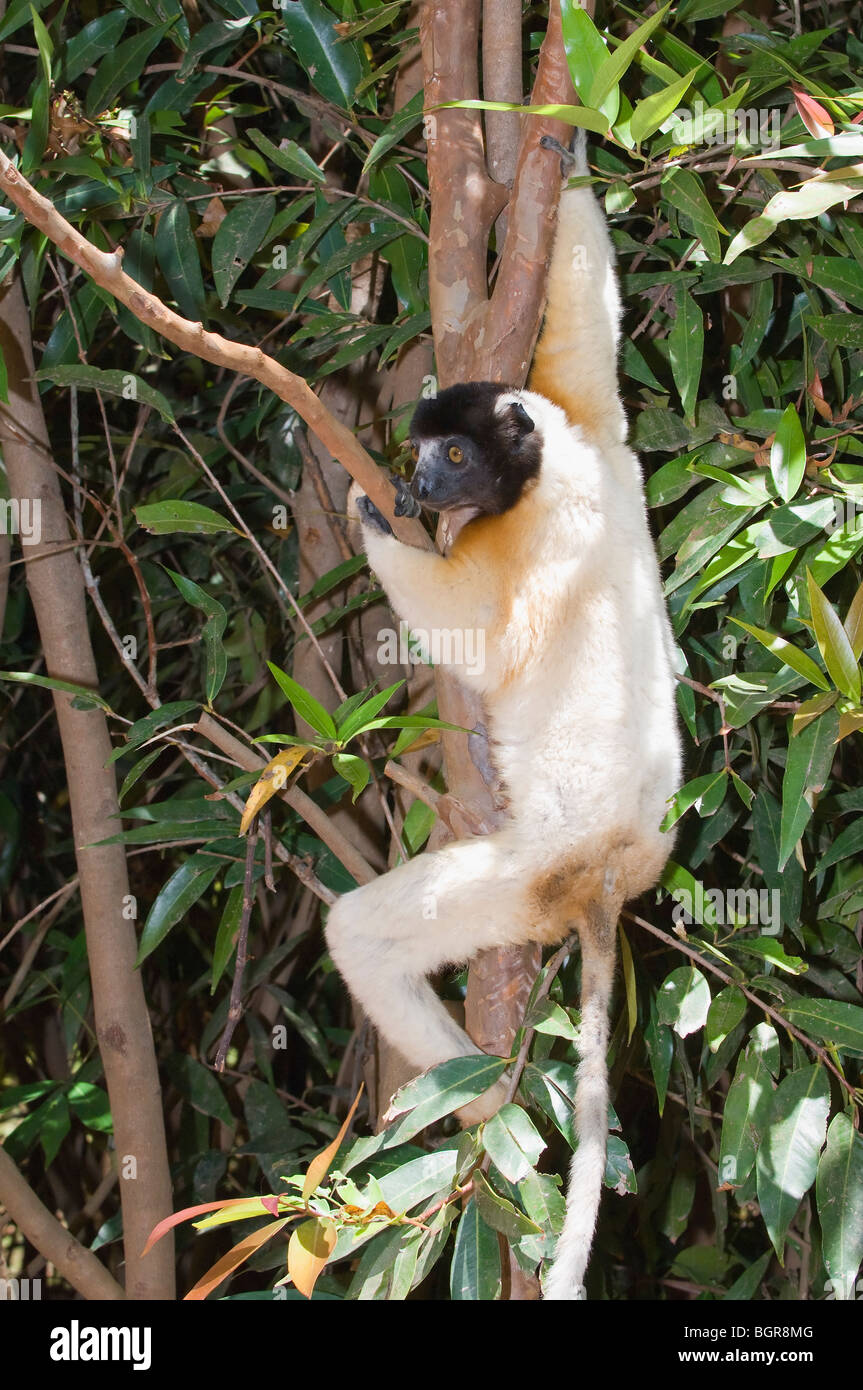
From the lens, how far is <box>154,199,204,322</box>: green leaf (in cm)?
298

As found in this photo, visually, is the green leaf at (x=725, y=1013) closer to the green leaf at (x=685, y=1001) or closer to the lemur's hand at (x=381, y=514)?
the green leaf at (x=685, y=1001)

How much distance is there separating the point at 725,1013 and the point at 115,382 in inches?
75.1

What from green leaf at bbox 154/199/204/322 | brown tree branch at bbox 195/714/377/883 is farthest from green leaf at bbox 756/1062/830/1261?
green leaf at bbox 154/199/204/322

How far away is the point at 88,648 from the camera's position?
3252 mm

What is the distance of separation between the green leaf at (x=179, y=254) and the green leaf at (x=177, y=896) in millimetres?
1412

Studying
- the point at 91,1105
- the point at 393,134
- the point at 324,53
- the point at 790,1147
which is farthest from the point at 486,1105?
the point at 324,53

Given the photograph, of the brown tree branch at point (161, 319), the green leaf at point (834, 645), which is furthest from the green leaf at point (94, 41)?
the green leaf at point (834, 645)

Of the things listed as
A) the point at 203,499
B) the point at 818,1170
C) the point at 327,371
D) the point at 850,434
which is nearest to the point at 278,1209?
the point at 818,1170

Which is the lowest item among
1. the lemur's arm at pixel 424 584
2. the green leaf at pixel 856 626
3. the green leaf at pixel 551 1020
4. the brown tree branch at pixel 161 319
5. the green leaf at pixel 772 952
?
the green leaf at pixel 551 1020

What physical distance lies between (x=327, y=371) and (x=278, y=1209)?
2.05 metres

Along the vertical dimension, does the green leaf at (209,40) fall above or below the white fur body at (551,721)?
above

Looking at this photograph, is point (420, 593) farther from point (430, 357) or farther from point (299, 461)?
point (299, 461)

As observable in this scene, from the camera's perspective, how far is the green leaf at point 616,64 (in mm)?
1881
